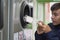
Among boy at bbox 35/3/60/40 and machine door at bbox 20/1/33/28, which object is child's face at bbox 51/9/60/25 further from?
machine door at bbox 20/1/33/28

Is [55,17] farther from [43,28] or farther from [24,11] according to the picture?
[24,11]

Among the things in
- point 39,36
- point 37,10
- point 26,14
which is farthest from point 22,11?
point 39,36

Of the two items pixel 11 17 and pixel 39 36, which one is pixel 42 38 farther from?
pixel 11 17

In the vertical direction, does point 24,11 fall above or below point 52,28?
above

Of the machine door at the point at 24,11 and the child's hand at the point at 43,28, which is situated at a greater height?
the machine door at the point at 24,11

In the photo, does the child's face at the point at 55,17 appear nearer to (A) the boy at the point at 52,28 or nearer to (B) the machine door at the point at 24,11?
(A) the boy at the point at 52,28

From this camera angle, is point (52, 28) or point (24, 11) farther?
point (24, 11)

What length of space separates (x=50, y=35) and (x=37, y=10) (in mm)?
238

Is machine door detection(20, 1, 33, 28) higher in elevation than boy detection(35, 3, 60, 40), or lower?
higher

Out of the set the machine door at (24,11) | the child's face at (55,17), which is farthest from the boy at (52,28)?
the machine door at (24,11)

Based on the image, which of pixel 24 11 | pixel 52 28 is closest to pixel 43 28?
pixel 52 28

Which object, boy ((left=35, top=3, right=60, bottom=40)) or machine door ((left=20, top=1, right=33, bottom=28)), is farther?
machine door ((left=20, top=1, right=33, bottom=28))

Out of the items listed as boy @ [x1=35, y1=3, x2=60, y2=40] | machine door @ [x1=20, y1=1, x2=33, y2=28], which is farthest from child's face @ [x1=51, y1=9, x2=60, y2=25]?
machine door @ [x1=20, y1=1, x2=33, y2=28]

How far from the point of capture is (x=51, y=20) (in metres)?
1.43
